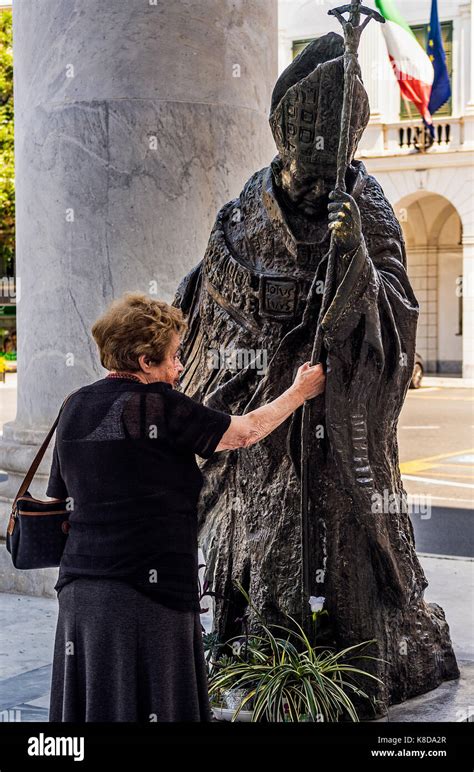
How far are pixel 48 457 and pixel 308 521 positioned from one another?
3308 millimetres

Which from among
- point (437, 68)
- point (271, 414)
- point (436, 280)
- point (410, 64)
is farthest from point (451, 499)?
A: point (436, 280)

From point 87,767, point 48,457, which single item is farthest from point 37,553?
point 48,457

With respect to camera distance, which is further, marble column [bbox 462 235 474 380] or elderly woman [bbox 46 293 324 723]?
marble column [bbox 462 235 474 380]

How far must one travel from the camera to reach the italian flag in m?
20.9

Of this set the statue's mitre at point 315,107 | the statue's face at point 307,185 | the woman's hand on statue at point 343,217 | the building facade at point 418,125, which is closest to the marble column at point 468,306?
the building facade at point 418,125

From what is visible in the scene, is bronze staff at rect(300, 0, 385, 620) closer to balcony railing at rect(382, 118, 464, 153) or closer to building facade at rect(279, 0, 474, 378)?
building facade at rect(279, 0, 474, 378)

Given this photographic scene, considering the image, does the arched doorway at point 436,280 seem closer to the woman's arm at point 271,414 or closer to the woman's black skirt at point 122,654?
the woman's arm at point 271,414

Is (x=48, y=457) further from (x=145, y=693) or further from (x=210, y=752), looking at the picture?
Answer: (x=145, y=693)

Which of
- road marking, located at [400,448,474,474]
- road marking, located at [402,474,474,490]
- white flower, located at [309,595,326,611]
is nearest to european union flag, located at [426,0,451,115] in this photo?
road marking, located at [400,448,474,474]

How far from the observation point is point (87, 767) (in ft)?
12.4

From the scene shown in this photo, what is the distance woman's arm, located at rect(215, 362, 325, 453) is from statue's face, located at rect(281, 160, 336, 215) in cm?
67

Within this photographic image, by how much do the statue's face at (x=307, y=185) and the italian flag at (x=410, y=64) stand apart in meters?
16.1

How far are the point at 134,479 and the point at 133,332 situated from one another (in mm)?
410

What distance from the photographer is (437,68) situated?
79.9 feet
